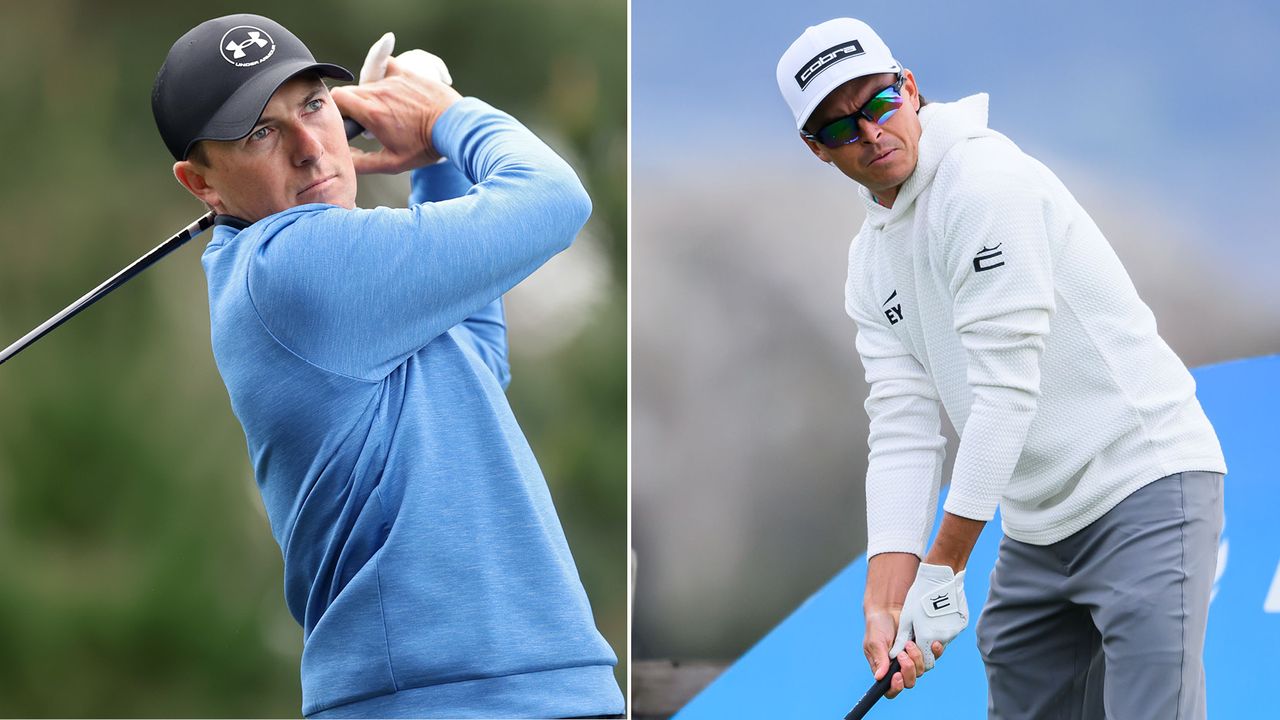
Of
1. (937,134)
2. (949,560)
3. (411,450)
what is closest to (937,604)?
(949,560)

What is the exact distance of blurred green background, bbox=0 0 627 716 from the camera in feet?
10.8

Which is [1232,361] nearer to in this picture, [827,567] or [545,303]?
[827,567]

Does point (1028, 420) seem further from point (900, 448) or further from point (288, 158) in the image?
point (288, 158)

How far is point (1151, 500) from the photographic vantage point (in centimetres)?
168

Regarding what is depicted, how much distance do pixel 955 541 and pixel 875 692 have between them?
24 centimetres

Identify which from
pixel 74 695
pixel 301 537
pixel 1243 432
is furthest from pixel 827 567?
pixel 74 695

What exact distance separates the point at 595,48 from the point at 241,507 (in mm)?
1480

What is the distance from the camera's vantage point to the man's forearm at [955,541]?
5.58 feet

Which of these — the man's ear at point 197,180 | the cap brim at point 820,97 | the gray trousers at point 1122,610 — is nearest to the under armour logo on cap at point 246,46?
the man's ear at point 197,180

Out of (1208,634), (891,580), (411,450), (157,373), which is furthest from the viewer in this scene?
(157,373)

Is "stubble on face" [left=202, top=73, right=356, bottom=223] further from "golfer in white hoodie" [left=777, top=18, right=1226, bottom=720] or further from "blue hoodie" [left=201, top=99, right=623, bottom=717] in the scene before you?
"golfer in white hoodie" [left=777, top=18, right=1226, bottom=720]

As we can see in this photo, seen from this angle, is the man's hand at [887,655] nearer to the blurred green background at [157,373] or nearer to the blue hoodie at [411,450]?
the blue hoodie at [411,450]

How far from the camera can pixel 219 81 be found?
1441mm

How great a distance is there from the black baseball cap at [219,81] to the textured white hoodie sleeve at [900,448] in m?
0.95
